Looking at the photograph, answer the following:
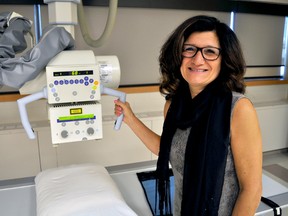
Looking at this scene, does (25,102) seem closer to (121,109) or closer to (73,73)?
(73,73)

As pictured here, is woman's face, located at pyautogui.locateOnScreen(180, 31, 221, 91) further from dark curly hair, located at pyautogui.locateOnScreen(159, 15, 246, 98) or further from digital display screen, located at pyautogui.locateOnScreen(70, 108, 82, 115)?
digital display screen, located at pyautogui.locateOnScreen(70, 108, 82, 115)

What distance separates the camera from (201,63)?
915 millimetres

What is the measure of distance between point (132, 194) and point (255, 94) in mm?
2424

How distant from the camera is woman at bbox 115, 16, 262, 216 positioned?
89cm

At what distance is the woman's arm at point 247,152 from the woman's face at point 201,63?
14 cm

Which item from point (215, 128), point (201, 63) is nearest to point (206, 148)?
point (215, 128)

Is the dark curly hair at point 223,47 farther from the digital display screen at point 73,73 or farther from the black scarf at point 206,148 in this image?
the digital display screen at point 73,73

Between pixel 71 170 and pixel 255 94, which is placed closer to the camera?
pixel 71 170

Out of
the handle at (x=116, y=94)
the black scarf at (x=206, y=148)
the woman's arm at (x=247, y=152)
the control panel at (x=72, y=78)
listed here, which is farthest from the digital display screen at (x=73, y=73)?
the woman's arm at (x=247, y=152)

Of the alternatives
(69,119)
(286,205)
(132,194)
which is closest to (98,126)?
(69,119)

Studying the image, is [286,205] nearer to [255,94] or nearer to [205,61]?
[205,61]

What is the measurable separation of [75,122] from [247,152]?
61 centimetres

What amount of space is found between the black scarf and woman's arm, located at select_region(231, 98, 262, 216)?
32mm

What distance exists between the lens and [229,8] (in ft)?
9.12
